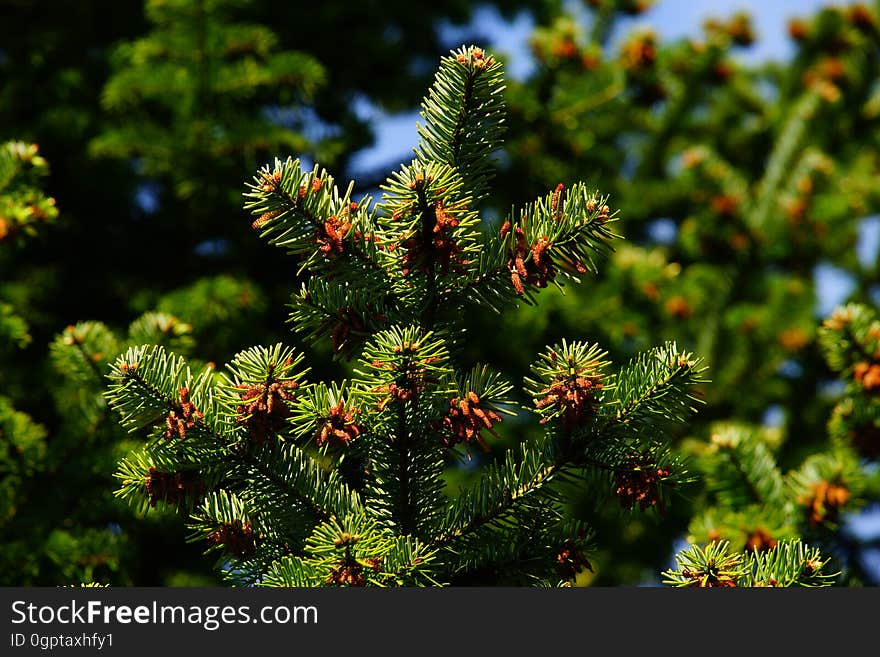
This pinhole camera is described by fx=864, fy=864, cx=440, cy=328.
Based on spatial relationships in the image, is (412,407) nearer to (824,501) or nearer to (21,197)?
(824,501)

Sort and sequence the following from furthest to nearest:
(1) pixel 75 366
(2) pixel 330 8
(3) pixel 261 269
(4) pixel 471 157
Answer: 1. (2) pixel 330 8
2. (3) pixel 261 269
3. (1) pixel 75 366
4. (4) pixel 471 157

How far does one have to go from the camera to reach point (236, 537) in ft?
4.08

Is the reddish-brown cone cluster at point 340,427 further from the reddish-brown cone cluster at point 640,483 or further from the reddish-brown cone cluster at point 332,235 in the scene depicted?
the reddish-brown cone cluster at point 640,483

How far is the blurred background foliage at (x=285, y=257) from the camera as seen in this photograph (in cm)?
198

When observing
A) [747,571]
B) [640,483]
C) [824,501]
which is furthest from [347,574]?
[824,501]

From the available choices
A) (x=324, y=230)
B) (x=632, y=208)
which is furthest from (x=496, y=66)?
(x=632, y=208)

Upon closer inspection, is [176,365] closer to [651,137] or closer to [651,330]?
[651,330]

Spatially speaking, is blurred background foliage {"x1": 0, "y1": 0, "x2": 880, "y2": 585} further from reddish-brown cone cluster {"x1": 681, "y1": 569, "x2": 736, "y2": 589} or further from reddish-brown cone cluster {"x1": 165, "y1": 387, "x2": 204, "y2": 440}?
reddish-brown cone cluster {"x1": 165, "y1": 387, "x2": 204, "y2": 440}

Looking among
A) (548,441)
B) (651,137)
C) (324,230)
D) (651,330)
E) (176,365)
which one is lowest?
(548,441)

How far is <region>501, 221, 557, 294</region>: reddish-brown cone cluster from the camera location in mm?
1226

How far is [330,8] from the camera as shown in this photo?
3666mm

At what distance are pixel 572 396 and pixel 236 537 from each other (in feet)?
1.71

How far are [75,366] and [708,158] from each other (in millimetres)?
3318

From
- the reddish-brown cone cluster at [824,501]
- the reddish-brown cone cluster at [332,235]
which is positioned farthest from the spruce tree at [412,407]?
the reddish-brown cone cluster at [824,501]
